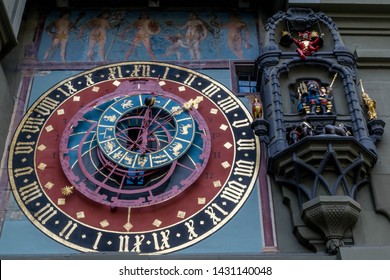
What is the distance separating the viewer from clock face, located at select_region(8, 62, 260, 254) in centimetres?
830

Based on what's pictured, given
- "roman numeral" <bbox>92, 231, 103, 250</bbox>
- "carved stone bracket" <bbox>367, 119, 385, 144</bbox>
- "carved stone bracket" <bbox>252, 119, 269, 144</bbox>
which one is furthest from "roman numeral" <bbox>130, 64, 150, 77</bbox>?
"carved stone bracket" <bbox>367, 119, 385, 144</bbox>

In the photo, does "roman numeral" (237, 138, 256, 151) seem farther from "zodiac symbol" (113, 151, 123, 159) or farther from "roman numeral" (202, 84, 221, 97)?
"zodiac symbol" (113, 151, 123, 159)

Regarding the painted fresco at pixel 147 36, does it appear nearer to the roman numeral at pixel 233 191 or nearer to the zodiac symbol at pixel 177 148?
the zodiac symbol at pixel 177 148

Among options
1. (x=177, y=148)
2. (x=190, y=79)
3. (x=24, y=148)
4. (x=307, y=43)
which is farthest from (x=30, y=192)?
(x=307, y=43)

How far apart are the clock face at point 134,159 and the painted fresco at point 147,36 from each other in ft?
→ 1.58

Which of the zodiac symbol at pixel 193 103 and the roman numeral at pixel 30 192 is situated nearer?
the roman numeral at pixel 30 192

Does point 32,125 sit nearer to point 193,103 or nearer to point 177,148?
point 177,148

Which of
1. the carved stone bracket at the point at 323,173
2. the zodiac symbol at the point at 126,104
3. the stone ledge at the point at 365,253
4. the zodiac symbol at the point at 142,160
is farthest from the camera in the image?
the zodiac symbol at the point at 126,104

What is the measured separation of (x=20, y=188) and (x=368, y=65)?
5733 mm

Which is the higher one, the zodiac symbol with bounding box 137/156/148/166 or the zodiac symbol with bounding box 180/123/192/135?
the zodiac symbol with bounding box 180/123/192/135

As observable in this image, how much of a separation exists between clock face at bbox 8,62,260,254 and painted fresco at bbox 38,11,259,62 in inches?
18.9

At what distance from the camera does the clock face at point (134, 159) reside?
327 inches

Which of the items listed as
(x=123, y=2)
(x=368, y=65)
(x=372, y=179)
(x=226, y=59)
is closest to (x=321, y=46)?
(x=368, y=65)

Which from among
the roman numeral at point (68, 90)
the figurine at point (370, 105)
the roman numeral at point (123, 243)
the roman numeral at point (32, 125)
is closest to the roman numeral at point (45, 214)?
the roman numeral at point (123, 243)
